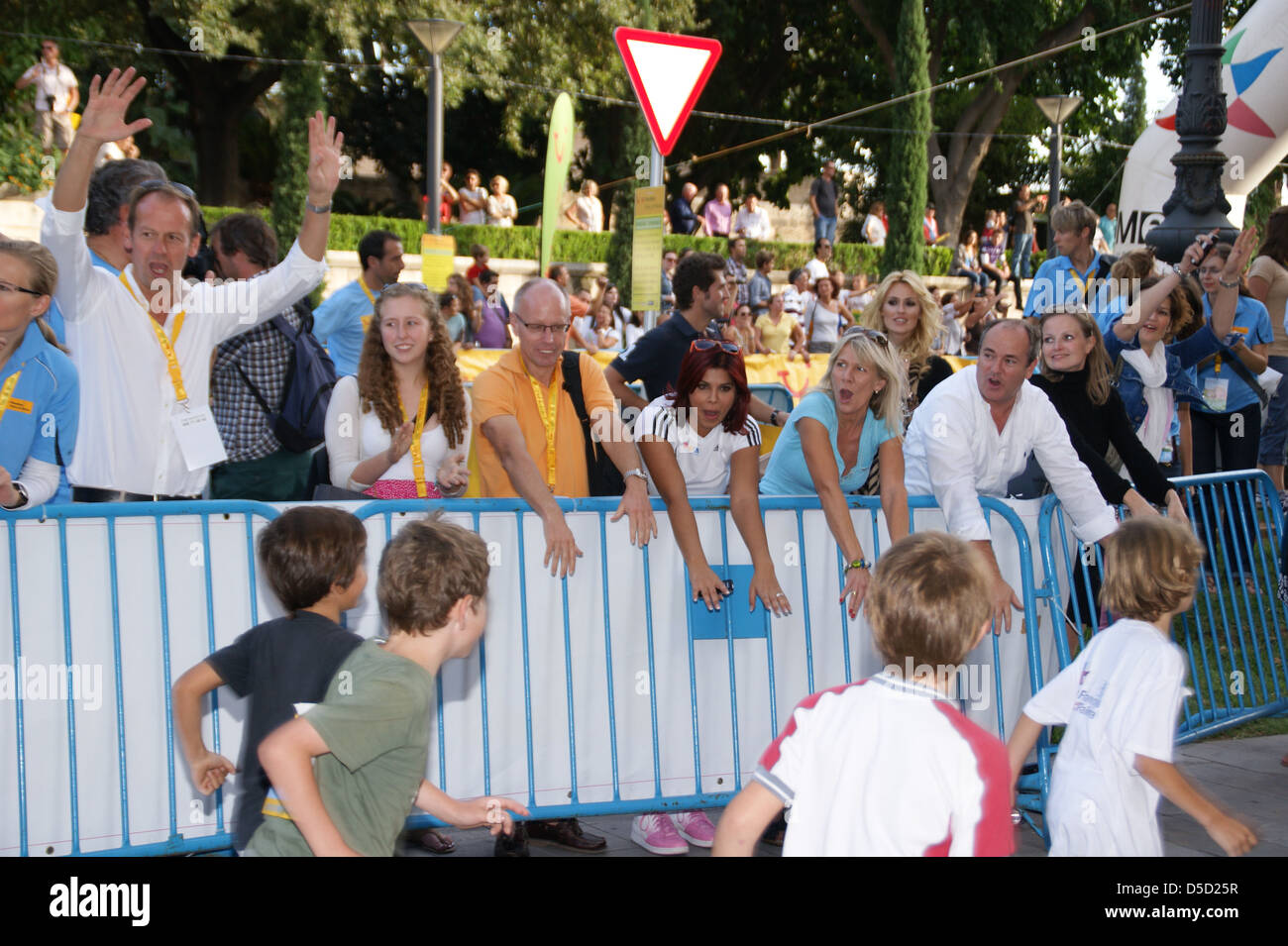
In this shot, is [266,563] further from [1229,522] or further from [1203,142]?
[1203,142]

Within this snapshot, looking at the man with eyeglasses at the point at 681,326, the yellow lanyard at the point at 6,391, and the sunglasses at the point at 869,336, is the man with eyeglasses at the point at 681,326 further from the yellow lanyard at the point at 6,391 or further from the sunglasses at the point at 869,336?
the yellow lanyard at the point at 6,391

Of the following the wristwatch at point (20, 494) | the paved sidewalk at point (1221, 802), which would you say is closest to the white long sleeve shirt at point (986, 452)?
the paved sidewalk at point (1221, 802)

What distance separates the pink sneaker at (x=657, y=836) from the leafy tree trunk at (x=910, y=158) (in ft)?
86.8

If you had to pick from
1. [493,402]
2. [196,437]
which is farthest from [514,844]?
[196,437]

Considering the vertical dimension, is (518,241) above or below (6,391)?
above

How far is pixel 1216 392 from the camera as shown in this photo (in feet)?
29.0

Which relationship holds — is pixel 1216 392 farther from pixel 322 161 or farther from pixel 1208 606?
pixel 322 161

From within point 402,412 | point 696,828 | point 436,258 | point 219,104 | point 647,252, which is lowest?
point 696,828

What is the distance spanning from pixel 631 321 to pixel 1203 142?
30.5ft

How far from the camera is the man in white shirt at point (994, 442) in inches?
209

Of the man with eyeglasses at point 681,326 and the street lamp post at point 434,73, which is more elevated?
the street lamp post at point 434,73

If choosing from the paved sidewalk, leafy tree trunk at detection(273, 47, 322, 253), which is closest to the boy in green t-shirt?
the paved sidewalk

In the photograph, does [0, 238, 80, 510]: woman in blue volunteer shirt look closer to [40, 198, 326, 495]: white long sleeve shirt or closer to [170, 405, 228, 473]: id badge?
[40, 198, 326, 495]: white long sleeve shirt

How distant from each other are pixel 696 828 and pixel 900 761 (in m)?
2.83
